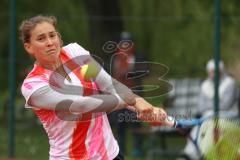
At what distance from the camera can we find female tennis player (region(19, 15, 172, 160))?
4293 millimetres

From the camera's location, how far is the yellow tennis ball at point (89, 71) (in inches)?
179

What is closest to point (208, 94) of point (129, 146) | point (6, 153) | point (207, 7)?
point (129, 146)

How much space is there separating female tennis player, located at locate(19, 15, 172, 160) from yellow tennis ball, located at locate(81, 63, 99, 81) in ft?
0.04

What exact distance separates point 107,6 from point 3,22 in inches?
80.5

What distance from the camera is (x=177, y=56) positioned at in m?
12.8

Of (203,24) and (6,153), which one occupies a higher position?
(203,24)

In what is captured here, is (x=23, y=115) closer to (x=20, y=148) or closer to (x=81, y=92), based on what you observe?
(x=20, y=148)

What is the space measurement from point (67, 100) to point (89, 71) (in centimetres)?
41

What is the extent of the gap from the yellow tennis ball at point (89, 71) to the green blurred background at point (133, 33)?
439cm

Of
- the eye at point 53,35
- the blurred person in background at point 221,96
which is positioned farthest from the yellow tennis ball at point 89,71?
the blurred person in background at point 221,96

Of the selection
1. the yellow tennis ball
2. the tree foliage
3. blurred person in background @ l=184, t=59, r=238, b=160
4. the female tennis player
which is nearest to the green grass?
blurred person in background @ l=184, t=59, r=238, b=160

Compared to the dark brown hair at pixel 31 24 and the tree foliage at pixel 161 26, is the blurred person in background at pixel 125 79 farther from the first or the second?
the dark brown hair at pixel 31 24

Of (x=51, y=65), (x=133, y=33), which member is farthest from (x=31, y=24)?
(x=133, y=33)

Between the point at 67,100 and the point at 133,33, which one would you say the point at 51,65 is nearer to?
the point at 67,100
